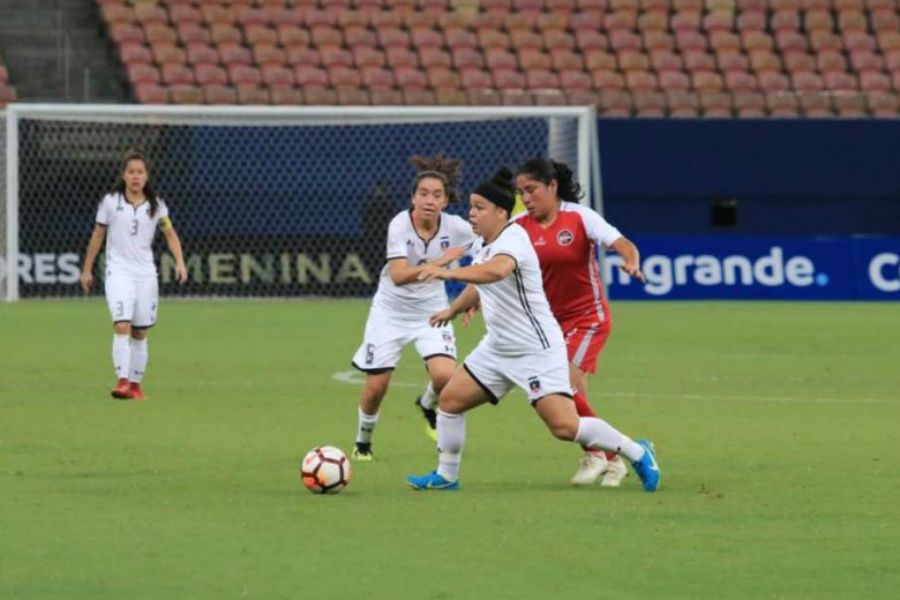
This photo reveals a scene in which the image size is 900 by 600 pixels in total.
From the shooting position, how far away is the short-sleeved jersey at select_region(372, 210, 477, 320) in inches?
505

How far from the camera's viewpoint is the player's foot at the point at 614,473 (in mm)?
11430

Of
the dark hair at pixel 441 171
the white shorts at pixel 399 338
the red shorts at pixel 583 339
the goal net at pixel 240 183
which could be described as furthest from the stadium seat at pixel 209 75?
the red shorts at pixel 583 339

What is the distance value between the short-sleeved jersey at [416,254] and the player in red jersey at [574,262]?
97 cm

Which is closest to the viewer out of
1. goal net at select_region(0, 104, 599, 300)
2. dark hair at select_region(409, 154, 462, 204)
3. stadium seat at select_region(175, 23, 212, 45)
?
dark hair at select_region(409, 154, 462, 204)

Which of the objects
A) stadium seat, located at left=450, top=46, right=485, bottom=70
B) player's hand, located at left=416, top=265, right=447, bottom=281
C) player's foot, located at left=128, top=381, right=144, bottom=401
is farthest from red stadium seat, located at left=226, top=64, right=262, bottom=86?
player's hand, located at left=416, top=265, right=447, bottom=281

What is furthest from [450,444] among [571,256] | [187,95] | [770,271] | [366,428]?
[187,95]

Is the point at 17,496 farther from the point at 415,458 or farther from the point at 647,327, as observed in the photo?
the point at 647,327

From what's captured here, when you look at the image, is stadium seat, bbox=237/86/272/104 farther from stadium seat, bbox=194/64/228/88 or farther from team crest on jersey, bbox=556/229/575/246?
team crest on jersey, bbox=556/229/575/246

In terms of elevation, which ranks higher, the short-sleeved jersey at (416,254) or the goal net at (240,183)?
the goal net at (240,183)

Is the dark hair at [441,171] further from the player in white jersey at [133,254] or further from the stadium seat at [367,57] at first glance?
the stadium seat at [367,57]

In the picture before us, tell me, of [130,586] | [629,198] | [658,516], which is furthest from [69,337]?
[130,586]

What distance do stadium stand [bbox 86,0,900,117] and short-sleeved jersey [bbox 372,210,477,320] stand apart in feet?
59.5

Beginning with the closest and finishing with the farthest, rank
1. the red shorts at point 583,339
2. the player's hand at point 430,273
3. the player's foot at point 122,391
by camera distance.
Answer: the player's hand at point 430,273
the red shorts at point 583,339
the player's foot at point 122,391

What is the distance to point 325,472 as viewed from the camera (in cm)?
1079
